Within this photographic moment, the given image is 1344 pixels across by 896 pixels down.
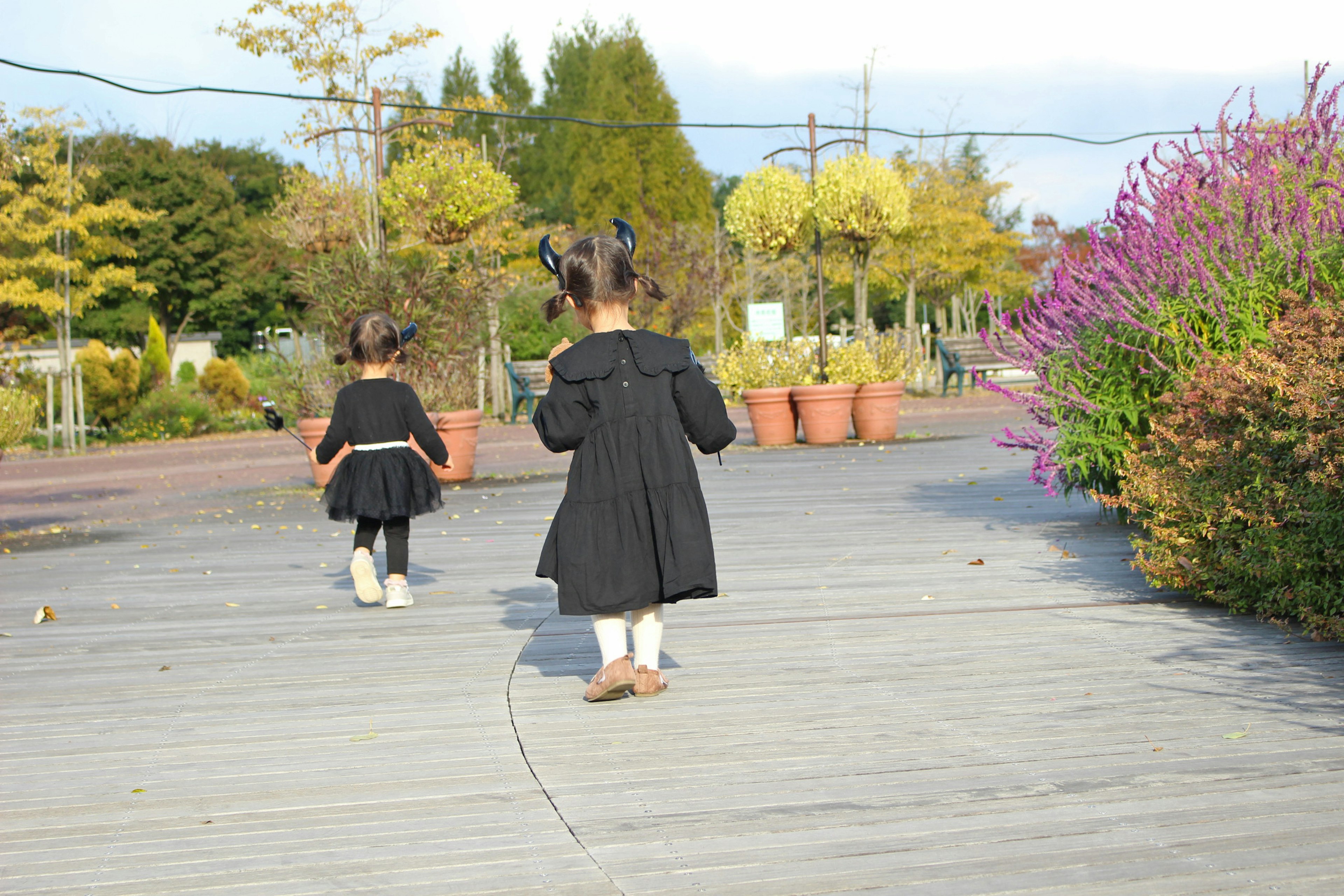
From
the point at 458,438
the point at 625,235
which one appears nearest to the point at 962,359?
the point at 458,438

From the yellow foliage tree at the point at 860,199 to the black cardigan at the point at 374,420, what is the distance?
10154mm

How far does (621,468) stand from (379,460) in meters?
2.36

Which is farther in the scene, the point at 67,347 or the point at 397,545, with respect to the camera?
the point at 67,347

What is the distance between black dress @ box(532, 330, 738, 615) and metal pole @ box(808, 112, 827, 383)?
993 centimetres

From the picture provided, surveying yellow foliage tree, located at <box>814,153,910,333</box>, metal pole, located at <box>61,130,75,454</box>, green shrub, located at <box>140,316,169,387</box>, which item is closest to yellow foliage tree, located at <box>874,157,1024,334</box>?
yellow foliage tree, located at <box>814,153,910,333</box>

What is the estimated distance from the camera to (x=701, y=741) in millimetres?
3293

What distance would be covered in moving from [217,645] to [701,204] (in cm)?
3630

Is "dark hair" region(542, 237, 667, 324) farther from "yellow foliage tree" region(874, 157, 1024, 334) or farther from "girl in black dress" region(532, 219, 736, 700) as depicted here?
"yellow foliage tree" region(874, 157, 1024, 334)

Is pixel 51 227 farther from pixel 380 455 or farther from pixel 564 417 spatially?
pixel 564 417

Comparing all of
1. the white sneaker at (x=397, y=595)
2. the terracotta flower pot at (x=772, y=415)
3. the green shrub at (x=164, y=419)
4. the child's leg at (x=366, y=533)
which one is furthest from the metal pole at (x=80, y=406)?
the white sneaker at (x=397, y=595)

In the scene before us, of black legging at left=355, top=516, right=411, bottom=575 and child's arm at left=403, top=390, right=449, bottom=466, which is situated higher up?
child's arm at left=403, top=390, right=449, bottom=466

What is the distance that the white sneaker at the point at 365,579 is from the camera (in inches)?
215

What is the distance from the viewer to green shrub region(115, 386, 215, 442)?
22.4 m

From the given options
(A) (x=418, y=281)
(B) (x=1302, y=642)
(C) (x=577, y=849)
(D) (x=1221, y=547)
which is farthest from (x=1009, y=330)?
(A) (x=418, y=281)
